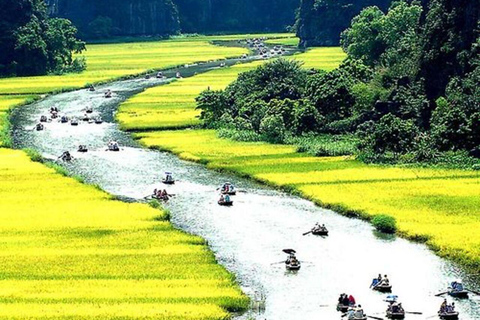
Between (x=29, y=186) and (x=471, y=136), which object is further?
(x=471, y=136)

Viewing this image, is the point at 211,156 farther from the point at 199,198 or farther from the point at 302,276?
the point at 302,276

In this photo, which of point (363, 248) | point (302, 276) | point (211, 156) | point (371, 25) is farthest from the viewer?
point (371, 25)

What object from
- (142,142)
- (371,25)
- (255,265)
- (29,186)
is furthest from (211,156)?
(371,25)

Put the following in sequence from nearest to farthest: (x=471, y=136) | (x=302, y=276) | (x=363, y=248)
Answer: (x=302, y=276) < (x=363, y=248) < (x=471, y=136)

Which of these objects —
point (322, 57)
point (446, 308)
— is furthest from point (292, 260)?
point (322, 57)

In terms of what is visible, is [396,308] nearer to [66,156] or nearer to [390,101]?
[66,156]

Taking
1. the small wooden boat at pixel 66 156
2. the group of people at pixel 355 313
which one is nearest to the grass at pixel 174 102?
the small wooden boat at pixel 66 156

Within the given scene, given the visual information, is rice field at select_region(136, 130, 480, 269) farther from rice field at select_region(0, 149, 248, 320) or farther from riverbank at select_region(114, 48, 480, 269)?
rice field at select_region(0, 149, 248, 320)

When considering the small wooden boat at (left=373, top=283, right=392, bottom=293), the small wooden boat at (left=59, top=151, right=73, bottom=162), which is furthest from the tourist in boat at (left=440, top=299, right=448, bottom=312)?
the small wooden boat at (left=59, top=151, right=73, bottom=162)

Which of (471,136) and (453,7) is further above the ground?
(453,7)
